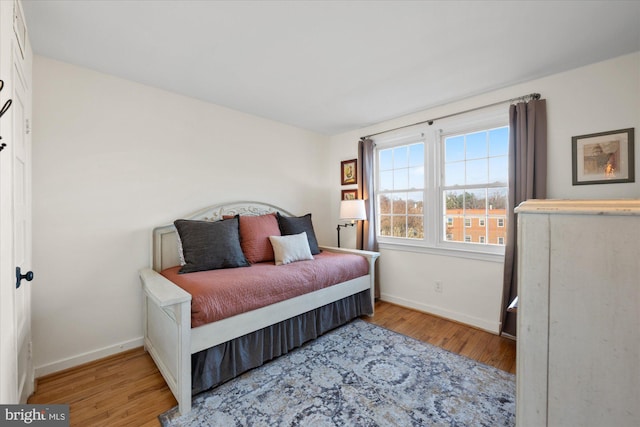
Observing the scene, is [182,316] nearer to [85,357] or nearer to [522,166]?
[85,357]

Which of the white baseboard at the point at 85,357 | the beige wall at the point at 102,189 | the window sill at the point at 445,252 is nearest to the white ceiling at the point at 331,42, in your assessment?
the beige wall at the point at 102,189

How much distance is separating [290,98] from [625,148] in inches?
111

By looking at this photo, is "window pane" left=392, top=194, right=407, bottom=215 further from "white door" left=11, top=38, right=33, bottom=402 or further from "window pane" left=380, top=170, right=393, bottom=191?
"white door" left=11, top=38, right=33, bottom=402

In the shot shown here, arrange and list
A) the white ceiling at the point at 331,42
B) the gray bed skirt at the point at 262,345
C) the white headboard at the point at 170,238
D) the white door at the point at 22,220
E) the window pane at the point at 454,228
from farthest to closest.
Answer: the window pane at the point at 454,228 < the white headboard at the point at 170,238 < the gray bed skirt at the point at 262,345 < the white ceiling at the point at 331,42 < the white door at the point at 22,220

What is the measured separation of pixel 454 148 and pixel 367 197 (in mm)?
1167

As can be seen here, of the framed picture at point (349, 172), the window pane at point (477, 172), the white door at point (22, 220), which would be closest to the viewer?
the white door at point (22, 220)

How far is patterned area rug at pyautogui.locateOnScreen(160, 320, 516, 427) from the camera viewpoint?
5.08ft

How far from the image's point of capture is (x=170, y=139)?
257cm

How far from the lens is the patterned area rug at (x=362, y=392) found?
155cm

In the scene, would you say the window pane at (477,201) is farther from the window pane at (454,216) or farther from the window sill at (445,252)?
the window sill at (445,252)

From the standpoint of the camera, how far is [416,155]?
3.28m

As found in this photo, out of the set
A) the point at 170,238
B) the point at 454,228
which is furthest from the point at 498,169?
the point at 170,238

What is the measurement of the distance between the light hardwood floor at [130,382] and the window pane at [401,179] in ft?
5.52

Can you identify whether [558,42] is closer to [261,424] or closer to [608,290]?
[608,290]
